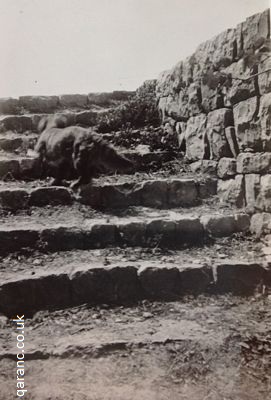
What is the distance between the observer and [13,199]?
4.76 meters

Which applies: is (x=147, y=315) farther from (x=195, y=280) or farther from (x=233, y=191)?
(x=233, y=191)

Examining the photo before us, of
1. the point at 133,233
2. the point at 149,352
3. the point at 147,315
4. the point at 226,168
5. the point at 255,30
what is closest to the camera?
the point at 149,352

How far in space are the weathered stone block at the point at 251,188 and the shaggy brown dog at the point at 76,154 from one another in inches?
53.1

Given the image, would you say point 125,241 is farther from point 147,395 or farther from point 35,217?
point 147,395

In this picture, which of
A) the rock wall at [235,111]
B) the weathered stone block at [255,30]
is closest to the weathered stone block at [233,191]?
the rock wall at [235,111]

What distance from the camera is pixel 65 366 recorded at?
2.81 m

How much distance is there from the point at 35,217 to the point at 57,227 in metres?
0.57

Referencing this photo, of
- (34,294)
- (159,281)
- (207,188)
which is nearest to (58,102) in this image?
(207,188)

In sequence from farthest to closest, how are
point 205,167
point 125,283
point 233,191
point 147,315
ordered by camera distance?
point 205,167, point 233,191, point 125,283, point 147,315

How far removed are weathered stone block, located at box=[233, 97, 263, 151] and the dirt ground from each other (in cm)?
158

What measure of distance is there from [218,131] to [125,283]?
2.21m

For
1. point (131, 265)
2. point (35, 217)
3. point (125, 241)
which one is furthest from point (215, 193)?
point (35, 217)

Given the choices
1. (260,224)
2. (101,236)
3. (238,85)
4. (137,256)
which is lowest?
(137,256)

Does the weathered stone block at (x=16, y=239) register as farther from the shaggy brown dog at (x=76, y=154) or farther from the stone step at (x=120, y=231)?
the shaggy brown dog at (x=76, y=154)
